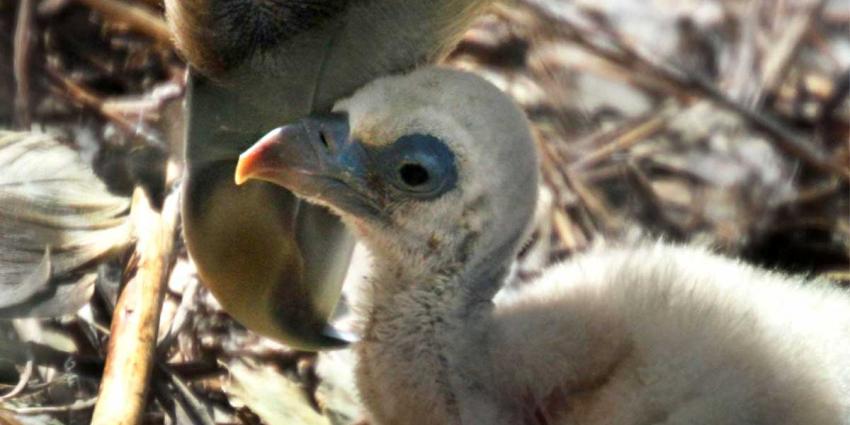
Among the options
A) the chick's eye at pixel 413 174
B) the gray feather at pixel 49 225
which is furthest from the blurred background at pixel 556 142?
the chick's eye at pixel 413 174

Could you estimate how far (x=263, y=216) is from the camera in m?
1.96

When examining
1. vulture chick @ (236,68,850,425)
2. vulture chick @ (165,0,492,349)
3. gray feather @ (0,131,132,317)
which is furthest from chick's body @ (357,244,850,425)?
gray feather @ (0,131,132,317)

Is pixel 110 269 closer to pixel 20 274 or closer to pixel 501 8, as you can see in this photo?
pixel 20 274

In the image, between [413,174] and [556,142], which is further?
[556,142]

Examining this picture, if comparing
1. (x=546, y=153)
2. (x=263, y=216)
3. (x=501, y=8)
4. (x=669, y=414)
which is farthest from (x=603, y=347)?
(x=501, y=8)

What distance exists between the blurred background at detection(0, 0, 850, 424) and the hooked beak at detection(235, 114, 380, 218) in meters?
0.22

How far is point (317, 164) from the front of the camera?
1860 millimetres

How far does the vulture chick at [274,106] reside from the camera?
70.9 inches

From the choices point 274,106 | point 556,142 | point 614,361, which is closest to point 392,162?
point 274,106

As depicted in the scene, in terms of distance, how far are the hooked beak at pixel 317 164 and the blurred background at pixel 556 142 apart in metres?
0.22

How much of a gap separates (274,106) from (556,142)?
1152 mm

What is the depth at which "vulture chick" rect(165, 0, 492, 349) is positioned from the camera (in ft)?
5.90

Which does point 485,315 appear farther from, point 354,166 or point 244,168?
point 244,168

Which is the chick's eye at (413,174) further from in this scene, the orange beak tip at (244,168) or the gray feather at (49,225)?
the gray feather at (49,225)
